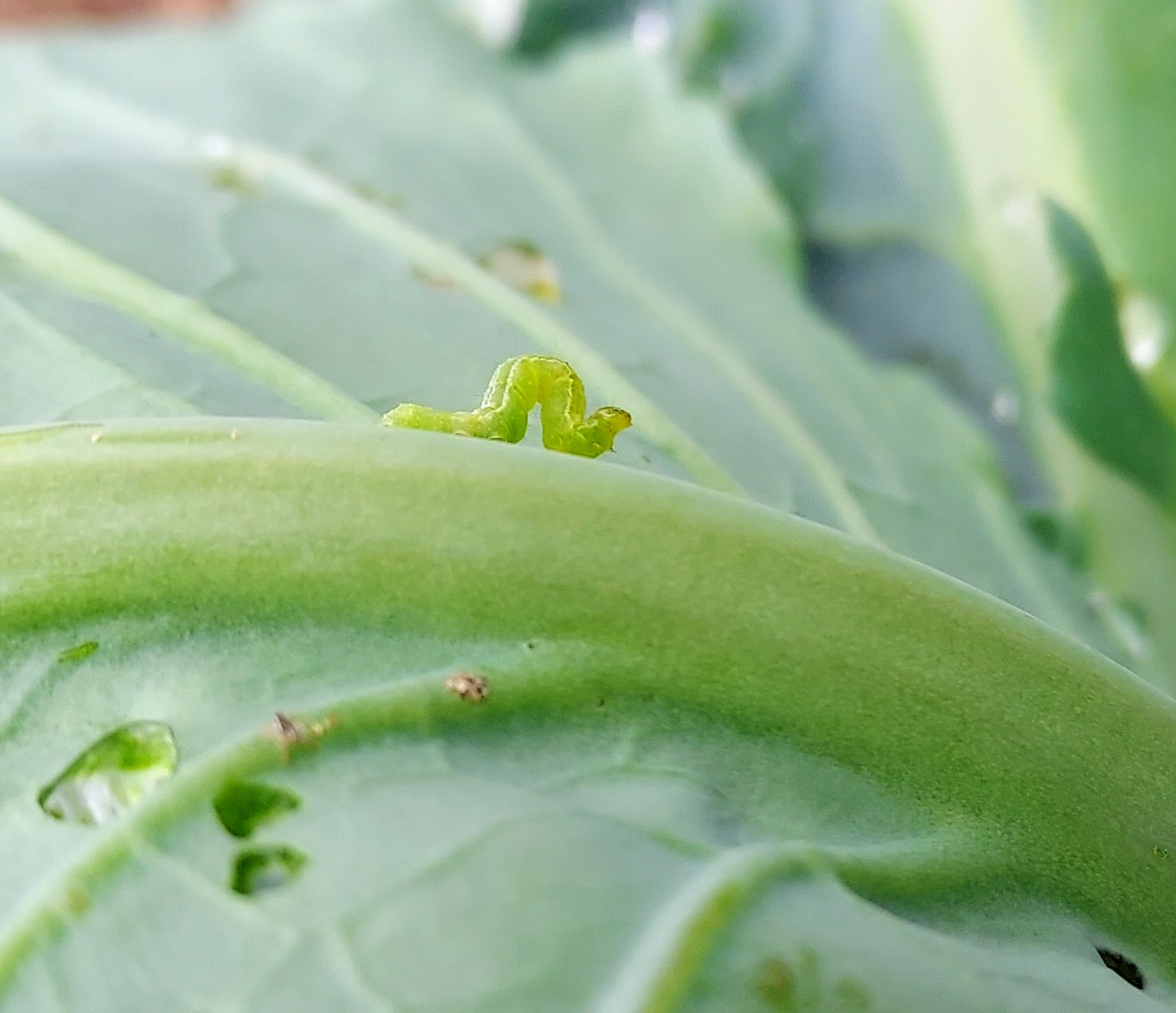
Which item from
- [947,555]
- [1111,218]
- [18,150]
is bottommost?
[18,150]

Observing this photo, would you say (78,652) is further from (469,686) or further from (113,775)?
(469,686)

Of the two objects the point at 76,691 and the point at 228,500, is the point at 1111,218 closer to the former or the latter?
the point at 228,500

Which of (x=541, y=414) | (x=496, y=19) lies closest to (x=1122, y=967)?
(x=541, y=414)

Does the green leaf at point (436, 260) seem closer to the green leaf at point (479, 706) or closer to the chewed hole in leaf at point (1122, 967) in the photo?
the green leaf at point (479, 706)

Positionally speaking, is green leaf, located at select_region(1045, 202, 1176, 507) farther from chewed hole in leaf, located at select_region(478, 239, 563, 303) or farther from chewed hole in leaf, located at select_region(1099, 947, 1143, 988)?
chewed hole in leaf, located at select_region(1099, 947, 1143, 988)

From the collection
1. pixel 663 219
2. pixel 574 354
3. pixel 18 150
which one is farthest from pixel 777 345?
pixel 18 150

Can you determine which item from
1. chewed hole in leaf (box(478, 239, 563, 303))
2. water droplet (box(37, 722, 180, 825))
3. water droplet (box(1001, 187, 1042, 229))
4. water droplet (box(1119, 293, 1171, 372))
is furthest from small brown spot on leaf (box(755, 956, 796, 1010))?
water droplet (box(1001, 187, 1042, 229))
